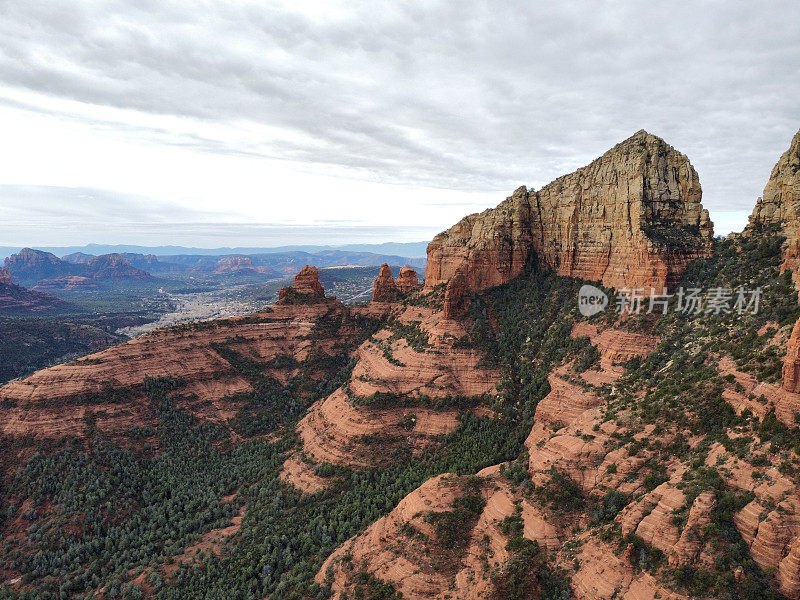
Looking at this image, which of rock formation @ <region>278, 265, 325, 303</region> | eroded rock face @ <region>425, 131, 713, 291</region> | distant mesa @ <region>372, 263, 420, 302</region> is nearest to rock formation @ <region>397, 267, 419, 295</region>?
distant mesa @ <region>372, 263, 420, 302</region>

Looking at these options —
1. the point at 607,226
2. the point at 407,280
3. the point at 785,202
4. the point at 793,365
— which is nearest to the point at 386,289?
the point at 407,280

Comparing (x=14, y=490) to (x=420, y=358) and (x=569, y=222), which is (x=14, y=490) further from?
(x=569, y=222)

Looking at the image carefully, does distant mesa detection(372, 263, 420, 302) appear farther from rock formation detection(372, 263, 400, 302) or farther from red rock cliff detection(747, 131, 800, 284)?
red rock cliff detection(747, 131, 800, 284)

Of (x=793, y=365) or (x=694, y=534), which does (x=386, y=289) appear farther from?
(x=694, y=534)

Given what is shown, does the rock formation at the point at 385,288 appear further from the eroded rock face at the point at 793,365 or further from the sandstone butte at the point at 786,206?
the eroded rock face at the point at 793,365

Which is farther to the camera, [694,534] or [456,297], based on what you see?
[456,297]

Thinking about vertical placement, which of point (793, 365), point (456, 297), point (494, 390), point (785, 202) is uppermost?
point (785, 202)
